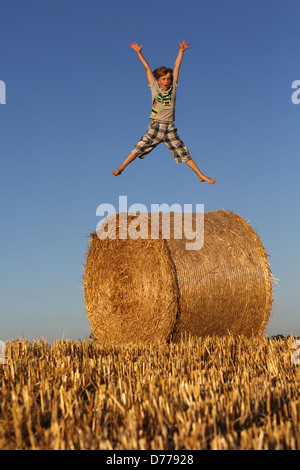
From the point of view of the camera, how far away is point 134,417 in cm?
311

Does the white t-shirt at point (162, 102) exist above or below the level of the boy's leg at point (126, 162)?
above

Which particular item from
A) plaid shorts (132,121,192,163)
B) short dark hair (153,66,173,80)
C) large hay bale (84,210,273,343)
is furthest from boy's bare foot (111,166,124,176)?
short dark hair (153,66,173,80)

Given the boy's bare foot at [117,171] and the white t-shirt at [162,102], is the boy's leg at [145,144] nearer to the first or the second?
the boy's bare foot at [117,171]

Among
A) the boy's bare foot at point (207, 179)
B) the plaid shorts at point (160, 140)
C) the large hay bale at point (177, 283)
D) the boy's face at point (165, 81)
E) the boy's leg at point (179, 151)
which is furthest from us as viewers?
the boy's bare foot at point (207, 179)

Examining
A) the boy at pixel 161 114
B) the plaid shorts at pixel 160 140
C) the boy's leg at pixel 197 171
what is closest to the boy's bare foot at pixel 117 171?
the boy at pixel 161 114

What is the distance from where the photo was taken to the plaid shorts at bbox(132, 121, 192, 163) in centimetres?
816

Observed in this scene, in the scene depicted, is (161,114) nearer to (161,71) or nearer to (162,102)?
(162,102)

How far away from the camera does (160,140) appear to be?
8266 mm

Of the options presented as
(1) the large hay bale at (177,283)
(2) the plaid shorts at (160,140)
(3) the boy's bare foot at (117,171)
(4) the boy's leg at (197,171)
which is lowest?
(1) the large hay bale at (177,283)

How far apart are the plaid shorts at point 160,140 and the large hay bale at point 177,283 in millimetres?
1075

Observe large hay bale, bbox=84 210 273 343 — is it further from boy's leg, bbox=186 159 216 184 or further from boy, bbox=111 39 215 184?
boy, bbox=111 39 215 184

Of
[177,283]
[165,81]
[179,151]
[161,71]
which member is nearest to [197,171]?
[179,151]

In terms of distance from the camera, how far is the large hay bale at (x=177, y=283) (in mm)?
7602
